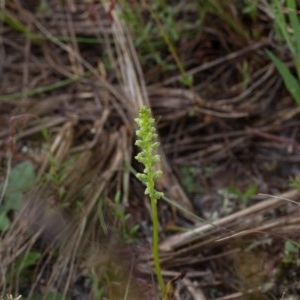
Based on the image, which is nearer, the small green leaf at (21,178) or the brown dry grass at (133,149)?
the brown dry grass at (133,149)

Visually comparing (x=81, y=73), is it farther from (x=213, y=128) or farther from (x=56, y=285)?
(x=56, y=285)

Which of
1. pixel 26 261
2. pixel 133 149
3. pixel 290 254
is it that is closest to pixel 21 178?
pixel 26 261

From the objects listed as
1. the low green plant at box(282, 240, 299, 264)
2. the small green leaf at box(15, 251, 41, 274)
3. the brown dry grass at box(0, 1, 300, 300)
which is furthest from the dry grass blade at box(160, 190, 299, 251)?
the small green leaf at box(15, 251, 41, 274)

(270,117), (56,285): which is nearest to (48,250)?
(56,285)

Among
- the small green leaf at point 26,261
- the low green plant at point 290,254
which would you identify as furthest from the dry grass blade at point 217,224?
the small green leaf at point 26,261

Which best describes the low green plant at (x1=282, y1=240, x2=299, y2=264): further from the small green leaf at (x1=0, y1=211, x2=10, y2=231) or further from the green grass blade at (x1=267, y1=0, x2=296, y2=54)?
the small green leaf at (x1=0, y1=211, x2=10, y2=231)

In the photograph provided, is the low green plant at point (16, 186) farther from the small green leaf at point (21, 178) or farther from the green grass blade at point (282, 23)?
the green grass blade at point (282, 23)

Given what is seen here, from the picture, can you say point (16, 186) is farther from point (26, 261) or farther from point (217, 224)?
point (217, 224)

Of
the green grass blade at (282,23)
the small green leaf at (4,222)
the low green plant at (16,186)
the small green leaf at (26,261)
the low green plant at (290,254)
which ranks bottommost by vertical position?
the low green plant at (290,254)
